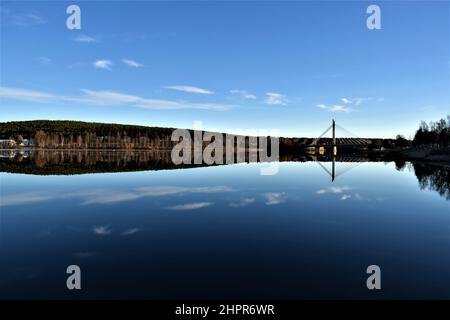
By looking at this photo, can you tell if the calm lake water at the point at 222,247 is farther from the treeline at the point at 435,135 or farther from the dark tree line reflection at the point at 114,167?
the treeline at the point at 435,135

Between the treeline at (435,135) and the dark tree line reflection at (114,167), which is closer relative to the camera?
the dark tree line reflection at (114,167)

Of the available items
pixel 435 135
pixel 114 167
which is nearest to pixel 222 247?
pixel 114 167

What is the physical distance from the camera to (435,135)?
124 meters

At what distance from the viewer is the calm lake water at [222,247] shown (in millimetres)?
7344

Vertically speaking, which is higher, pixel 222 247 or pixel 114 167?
pixel 114 167

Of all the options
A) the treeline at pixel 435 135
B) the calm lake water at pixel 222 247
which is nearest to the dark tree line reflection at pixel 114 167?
the calm lake water at pixel 222 247

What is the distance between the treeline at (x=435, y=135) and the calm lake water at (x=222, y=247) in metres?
111

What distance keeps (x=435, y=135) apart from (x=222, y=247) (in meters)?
142

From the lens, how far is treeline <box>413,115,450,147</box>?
110 m

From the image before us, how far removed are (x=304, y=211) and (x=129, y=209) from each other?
9.26 meters

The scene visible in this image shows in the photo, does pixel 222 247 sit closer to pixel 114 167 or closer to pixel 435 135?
pixel 114 167

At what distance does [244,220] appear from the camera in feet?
46.4

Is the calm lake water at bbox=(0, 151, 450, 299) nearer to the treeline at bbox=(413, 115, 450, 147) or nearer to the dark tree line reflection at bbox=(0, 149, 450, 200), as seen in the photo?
the dark tree line reflection at bbox=(0, 149, 450, 200)
